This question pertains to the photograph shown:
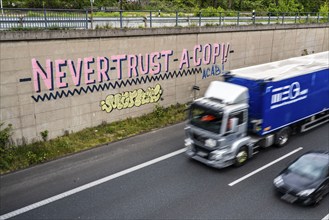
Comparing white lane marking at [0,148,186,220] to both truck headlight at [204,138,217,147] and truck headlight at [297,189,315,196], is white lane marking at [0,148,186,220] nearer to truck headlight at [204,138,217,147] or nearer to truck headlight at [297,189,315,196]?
truck headlight at [204,138,217,147]

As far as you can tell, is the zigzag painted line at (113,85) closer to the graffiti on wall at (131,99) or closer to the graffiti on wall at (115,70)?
the graffiti on wall at (115,70)

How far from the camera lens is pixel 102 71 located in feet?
51.4

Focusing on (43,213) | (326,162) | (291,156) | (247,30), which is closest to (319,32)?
(247,30)

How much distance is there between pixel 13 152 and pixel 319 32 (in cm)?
2819

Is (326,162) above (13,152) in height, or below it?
above

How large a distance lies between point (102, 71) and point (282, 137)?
8.69 metres

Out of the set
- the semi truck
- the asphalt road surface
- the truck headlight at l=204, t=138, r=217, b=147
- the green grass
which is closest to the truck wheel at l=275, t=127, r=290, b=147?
the semi truck

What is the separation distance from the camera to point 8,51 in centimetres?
1258

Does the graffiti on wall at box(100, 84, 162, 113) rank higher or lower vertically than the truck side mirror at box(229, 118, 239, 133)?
lower

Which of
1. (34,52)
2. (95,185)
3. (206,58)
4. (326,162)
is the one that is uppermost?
(34,52)

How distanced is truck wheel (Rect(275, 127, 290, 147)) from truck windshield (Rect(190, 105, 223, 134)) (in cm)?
364

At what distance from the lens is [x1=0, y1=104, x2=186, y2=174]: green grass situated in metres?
12.9

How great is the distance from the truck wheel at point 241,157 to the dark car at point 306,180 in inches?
79.5

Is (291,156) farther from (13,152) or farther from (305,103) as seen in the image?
(13,152)
